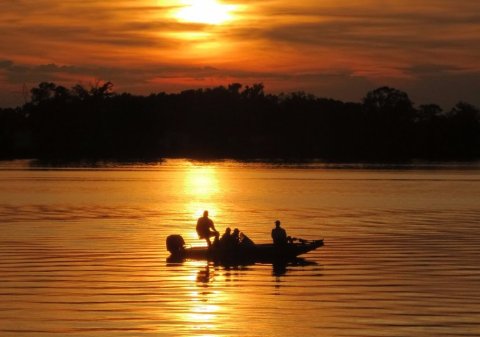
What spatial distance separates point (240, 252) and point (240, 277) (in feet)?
11.1

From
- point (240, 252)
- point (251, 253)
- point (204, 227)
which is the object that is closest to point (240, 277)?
point (240, 252)

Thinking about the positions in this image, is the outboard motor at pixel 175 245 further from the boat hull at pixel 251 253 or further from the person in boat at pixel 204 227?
the person in boat at pixel 204 227

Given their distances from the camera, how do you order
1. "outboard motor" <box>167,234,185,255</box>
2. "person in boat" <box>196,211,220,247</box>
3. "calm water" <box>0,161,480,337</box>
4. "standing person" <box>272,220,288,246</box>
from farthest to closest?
"person in boat" <box>196,211,220,247</box>, "outboard motor" <box>167,234,185,255</box>, "standing person" <box>272,220,288,246</box>, "calm water" <box>0,161,480,337</box>

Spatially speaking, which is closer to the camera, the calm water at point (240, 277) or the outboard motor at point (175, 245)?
the calm water at point (240, 277)

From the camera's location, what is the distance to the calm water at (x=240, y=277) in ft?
76.2

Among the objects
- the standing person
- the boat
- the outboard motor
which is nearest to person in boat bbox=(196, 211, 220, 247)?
the boat

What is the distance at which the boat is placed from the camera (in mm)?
34812

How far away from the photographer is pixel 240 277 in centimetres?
3144

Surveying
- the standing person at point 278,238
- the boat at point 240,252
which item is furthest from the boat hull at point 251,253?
the standing person at point 278,238

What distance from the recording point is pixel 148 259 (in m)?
35.4

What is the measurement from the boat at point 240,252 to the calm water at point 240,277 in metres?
0.43

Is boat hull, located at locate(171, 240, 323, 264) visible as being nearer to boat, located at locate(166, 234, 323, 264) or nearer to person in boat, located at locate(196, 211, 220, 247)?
boat, located at locate(166, 234, 323, 264)

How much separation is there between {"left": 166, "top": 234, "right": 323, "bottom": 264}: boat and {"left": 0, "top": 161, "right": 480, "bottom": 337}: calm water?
16.7 inches

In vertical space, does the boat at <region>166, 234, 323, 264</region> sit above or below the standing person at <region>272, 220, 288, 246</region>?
below
